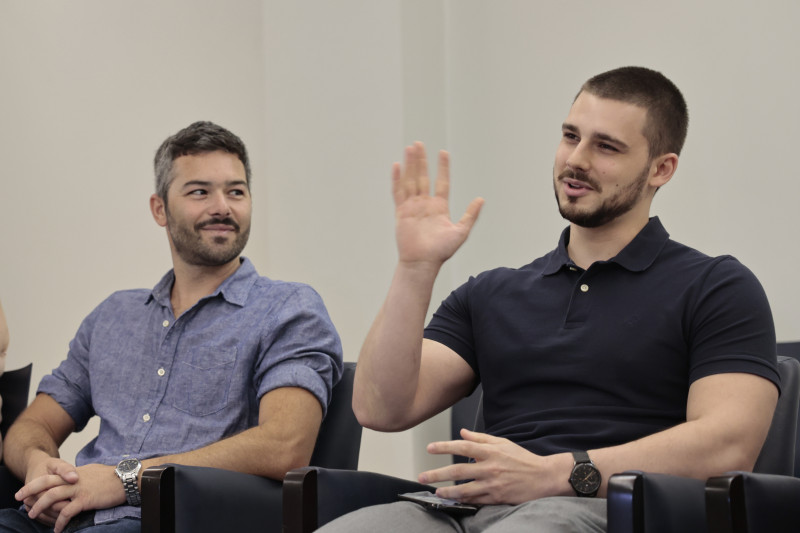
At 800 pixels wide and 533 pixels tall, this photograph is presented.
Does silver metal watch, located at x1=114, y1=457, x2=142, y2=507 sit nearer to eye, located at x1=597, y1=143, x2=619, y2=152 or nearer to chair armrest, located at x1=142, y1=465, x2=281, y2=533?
chair armrest, located at x1=142, y1=465, x2=281, y2=533

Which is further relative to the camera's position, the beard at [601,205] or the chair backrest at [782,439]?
the beard at [601,205]

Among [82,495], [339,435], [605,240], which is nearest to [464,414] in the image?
[339,435]

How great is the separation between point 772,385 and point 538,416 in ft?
1.40

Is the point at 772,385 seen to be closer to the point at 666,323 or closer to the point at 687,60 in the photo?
the point at 666,323

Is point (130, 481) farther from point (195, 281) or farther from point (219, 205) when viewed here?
point (219, 205)

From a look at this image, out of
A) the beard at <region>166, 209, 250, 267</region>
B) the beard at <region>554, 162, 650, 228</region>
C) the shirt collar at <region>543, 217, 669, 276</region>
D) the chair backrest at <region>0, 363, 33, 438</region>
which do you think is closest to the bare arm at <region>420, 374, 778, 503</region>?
the shirt collar at <region>543, 217, 669, 276</region>

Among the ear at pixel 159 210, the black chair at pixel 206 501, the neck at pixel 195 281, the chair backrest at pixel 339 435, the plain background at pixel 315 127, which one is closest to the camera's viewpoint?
the black chair at pixel 206 501

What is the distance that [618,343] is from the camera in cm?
175

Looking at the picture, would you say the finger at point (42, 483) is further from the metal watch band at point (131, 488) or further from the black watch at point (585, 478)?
the black watch at point (585, 478)

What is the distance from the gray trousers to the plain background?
5.62 feet

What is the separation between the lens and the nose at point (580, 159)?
1.86 metres

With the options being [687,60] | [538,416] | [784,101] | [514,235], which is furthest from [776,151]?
[538,416]

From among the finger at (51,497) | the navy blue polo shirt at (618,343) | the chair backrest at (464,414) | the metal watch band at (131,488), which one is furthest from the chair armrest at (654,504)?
the chair backrest at (464,414)

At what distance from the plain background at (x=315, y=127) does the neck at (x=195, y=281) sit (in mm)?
958
